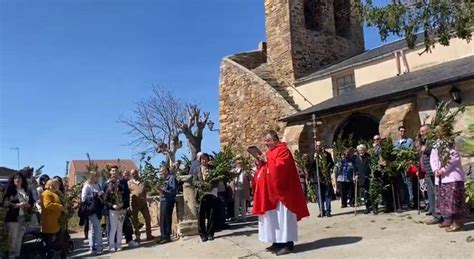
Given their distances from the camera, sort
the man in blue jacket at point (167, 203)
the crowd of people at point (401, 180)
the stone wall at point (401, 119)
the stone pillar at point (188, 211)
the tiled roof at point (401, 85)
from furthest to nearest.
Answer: the stone wall at point (401, 119) → the tiled roof at point (401, 85) → the man in blue jacket at point (167, 203) → the stone pillar at point (188, 211) → the crowd of people at point (401, 180)

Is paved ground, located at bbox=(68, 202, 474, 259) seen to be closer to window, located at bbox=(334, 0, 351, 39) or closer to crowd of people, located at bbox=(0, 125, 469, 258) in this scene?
crowd of people, located at bbox=(0, 125, 469, 258)

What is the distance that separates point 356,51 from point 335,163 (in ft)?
45.5

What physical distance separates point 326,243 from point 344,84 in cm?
1337

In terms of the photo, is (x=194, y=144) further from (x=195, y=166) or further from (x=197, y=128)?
(x=195, y=166)

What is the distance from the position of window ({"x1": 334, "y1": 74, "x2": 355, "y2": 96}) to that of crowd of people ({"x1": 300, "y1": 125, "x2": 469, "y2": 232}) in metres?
8.19

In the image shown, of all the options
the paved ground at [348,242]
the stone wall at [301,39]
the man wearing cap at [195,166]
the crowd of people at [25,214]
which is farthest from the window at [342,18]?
the crowd of people at [25,214]

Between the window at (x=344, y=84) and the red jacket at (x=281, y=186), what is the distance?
13109mm

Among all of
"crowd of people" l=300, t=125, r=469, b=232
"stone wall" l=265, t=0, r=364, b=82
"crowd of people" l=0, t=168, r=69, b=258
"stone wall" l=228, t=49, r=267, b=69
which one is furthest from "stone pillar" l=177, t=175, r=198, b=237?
"stone wall" l=228, t=49, r=267, b=69

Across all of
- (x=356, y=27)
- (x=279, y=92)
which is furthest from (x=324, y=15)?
(x=279, y=92)

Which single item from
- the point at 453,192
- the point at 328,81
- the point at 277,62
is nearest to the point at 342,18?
the point at 277,62

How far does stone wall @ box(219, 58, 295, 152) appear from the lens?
64.6 ft

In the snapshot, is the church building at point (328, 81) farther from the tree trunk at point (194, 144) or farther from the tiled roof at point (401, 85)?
the tree trunk at point (194, 144)

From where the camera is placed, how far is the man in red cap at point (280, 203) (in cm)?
649

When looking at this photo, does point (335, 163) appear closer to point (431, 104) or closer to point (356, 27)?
point (431, 104)
